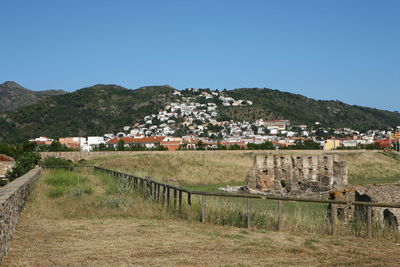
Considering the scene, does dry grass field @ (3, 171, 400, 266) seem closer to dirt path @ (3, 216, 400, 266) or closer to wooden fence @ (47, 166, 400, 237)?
dirt path @ (3, 216, 400, 266)

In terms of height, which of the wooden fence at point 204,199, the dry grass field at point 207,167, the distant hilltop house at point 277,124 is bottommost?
the dry grass field at point 207,167

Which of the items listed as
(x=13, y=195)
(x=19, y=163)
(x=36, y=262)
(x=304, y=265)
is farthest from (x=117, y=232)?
(x=19, y=163)

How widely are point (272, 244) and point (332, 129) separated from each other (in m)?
183

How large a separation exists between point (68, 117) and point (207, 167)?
124 m

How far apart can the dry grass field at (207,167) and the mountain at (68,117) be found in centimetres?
8506

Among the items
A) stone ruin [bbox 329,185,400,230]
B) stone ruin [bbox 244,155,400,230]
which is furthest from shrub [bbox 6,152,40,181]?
stone ruin [bbox 329,185,400,230]

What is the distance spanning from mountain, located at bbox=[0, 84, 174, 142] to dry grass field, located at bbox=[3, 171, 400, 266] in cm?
12464

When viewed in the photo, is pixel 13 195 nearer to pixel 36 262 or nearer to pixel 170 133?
pixel 36 262

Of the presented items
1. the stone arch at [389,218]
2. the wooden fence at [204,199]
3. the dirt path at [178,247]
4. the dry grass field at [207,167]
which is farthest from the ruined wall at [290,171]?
the dirt path at [178,247]

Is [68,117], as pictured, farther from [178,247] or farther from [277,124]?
[178,247]

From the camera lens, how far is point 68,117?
168 meters

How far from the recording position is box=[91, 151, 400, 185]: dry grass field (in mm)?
48562

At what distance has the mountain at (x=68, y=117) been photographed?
149 meters

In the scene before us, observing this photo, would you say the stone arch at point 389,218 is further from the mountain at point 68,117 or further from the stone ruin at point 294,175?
the mountain at point 68,117
